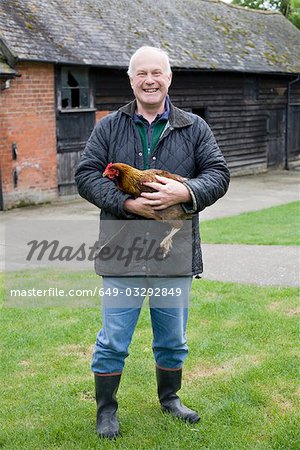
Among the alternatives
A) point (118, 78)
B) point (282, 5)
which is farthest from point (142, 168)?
point (282, 5)

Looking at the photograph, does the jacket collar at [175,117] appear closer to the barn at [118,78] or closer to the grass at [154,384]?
the grass at [154,384]

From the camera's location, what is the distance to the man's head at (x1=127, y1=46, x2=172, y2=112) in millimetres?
3449

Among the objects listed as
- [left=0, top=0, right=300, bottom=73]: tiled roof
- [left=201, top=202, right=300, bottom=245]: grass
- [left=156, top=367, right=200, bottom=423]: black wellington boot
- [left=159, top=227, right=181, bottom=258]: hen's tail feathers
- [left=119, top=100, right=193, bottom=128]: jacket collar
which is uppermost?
[left=0, top=0, right=300, bottom=73]: tiled roof

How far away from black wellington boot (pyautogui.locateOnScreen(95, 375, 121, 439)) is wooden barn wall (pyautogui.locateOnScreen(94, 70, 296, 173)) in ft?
42.4

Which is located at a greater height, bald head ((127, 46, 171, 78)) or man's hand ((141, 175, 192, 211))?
bald head ((127, 46, 171, 78))

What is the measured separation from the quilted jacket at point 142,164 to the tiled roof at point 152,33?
10038 millimetres

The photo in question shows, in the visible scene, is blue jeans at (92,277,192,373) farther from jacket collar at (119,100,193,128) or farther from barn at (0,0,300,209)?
barn at (0,0,300,209)

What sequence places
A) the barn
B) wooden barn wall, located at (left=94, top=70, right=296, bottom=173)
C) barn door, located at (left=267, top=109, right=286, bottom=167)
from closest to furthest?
the barn → wooden barn wall, located at (left=94, top=70, right=296, bottom=173) → barn door, located at (left=267, top=109, right=286, bottom=167)

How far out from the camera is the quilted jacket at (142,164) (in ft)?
11.7

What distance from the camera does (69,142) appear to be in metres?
15.0

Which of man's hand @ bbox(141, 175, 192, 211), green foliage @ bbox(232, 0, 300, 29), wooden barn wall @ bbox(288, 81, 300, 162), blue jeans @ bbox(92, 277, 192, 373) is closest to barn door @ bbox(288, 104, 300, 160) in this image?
wooden barn wall @ bbox(288, 81, 300, 162)

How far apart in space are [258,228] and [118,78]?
6.76 meters

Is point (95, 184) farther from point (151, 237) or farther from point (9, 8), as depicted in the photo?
point (9, 8)

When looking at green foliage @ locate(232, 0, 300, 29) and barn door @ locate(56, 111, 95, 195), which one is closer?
barn door @ locate(56, 111, 95, 195)
